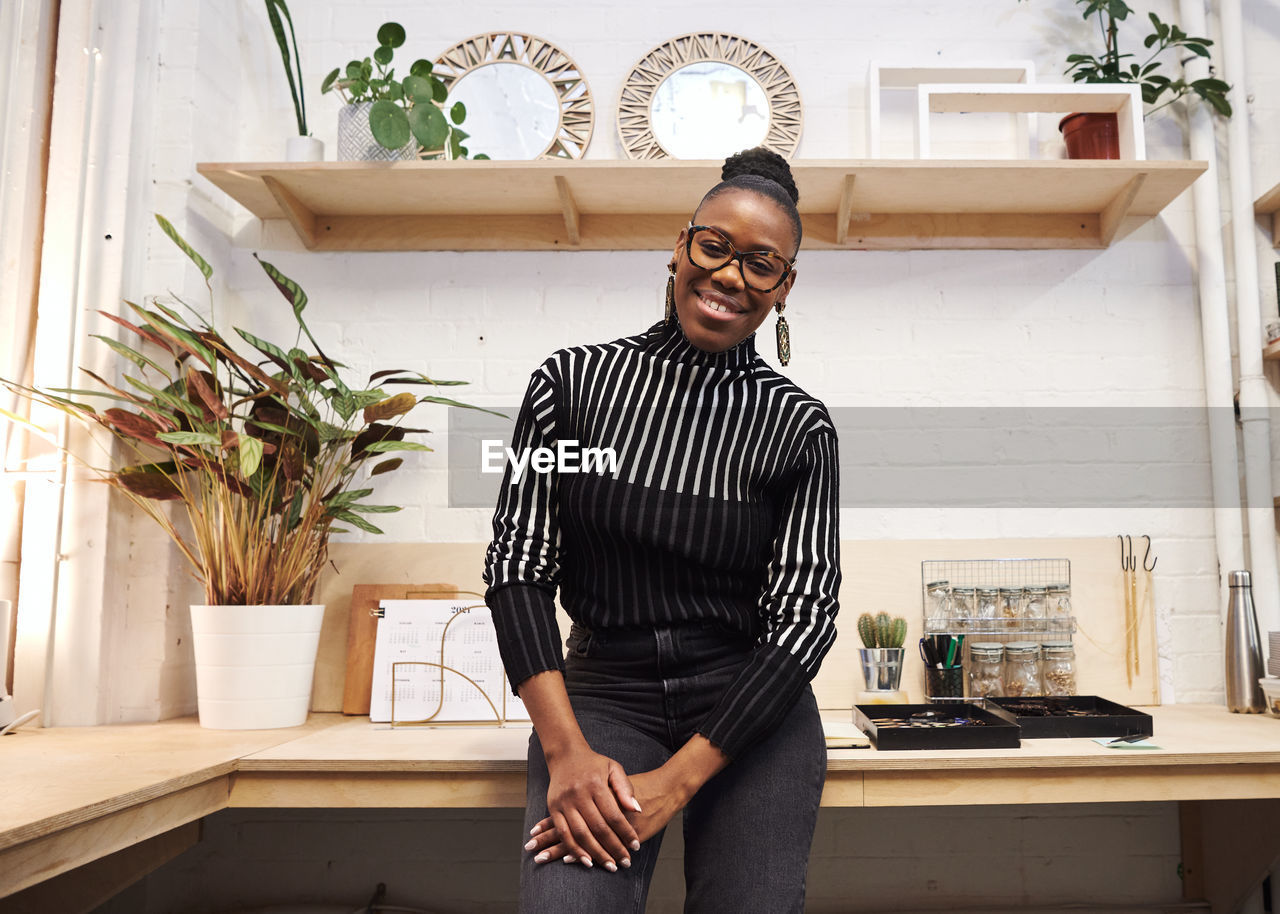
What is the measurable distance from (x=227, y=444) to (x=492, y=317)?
0.74m

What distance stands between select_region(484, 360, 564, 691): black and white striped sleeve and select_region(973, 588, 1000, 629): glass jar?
110 cm

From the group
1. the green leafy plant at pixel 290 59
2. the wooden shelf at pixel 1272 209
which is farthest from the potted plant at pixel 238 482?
the wooden shelf at pixel 1272 209

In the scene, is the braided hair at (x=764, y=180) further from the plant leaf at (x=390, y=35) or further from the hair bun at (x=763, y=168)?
the plant leaf at (x=390, y=35)

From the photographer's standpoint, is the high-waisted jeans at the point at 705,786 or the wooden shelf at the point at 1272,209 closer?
the high-waisted jeans at the point at 705,786

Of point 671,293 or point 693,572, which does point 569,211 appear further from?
point 693,572

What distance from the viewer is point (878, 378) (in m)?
2.23

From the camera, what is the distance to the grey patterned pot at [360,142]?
2057 millimetres

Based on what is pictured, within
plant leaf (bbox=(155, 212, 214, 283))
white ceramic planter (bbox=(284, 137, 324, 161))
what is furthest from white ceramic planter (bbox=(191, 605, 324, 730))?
white ceramic planter (bbox=(284, 137, 324, 161))

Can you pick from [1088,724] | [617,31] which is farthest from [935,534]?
[617,31]

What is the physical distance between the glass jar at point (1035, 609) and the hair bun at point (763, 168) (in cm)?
110

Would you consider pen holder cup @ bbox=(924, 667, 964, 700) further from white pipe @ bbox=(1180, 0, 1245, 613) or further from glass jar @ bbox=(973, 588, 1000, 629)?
white pipe @ bbox=(1180, 0, 1245, 613)

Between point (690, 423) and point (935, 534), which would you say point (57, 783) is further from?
point (935, 534)

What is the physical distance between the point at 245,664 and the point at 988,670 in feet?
4.89

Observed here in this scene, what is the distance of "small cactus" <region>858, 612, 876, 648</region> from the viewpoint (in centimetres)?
194
